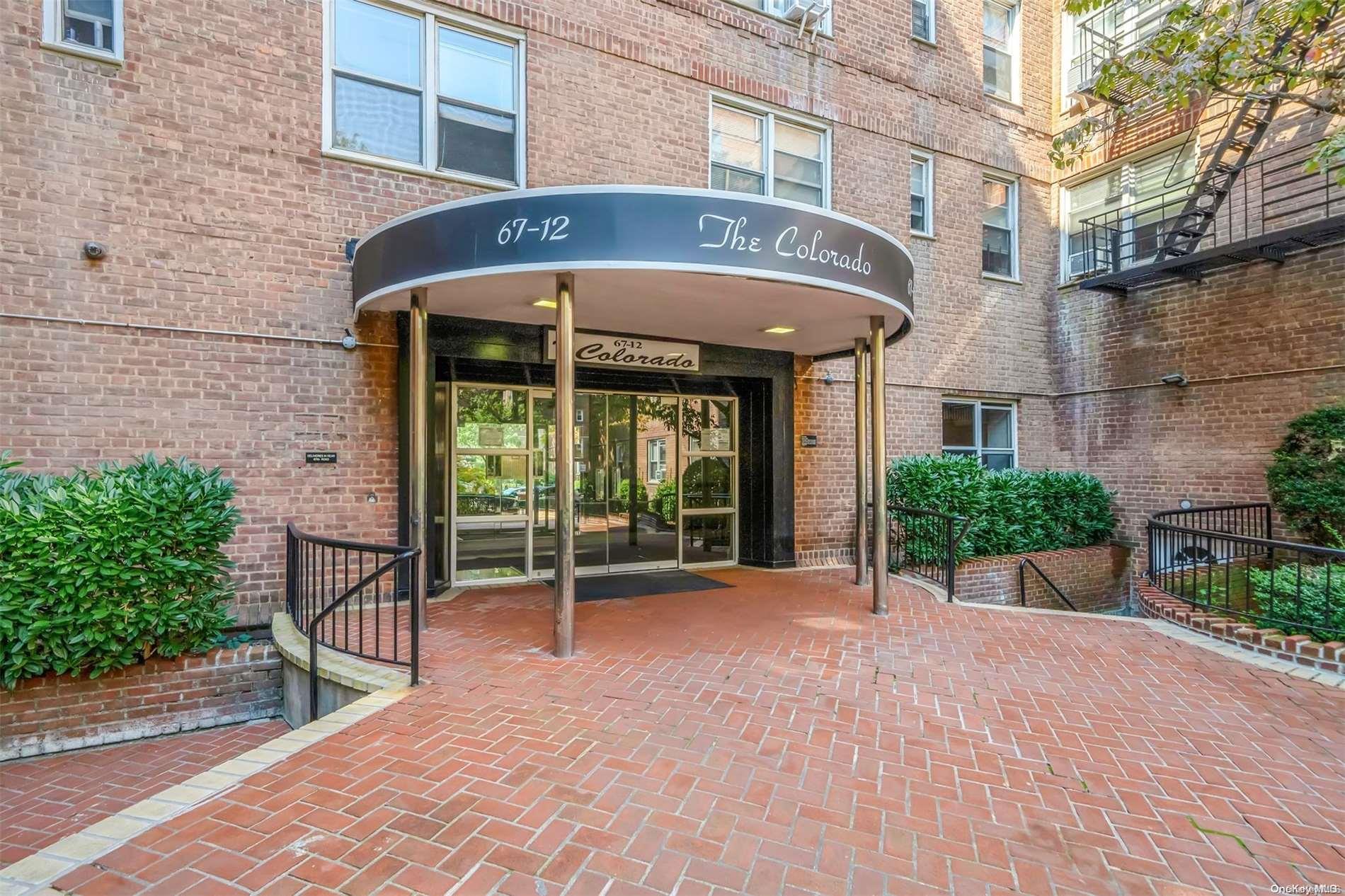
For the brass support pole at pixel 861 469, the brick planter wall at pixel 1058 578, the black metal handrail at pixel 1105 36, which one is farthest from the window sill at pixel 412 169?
the black metal handrail at pixel 1105 36

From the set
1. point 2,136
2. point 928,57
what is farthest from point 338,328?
point 928,57

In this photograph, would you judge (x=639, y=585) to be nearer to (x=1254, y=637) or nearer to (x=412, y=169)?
(x=412, y=169)

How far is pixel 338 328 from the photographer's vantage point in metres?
6.06

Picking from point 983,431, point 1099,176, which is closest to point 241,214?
point 983,431

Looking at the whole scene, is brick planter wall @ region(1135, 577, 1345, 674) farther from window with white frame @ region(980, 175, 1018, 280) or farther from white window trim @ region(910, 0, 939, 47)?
white window trim @ region(910, 0, 939, 47)

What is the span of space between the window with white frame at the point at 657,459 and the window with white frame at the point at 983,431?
459 cm

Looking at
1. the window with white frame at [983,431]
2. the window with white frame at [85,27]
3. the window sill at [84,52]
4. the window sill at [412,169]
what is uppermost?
the window with white frame at [85,27]

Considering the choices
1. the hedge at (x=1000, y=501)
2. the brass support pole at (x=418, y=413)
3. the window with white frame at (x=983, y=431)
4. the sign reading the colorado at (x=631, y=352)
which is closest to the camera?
the brass support pole at (x=418, y=413)

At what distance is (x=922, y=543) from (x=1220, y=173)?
643 cm

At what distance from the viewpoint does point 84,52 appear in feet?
Answer: 17.3

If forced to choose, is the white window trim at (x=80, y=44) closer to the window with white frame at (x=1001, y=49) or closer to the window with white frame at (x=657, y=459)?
the window with white frame at (x=657, y=459)

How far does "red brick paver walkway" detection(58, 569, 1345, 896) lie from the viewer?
2355mm

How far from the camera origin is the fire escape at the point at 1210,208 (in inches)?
314

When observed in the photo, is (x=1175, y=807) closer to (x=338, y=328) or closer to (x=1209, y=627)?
(x=1209, y=627)
